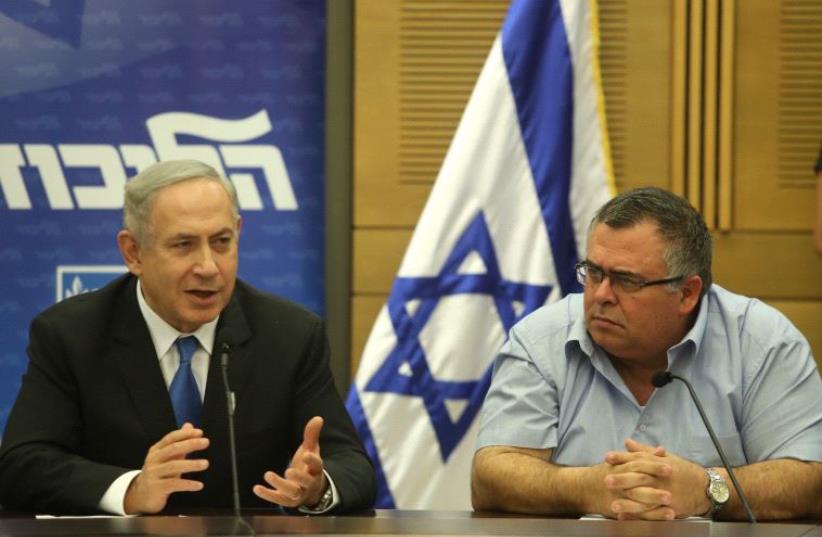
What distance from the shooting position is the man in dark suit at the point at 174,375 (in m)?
2.94

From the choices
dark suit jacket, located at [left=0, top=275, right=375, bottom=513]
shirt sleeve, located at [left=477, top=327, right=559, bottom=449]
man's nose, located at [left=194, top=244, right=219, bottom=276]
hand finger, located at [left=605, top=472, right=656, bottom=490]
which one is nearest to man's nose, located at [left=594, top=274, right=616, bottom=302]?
shirt sleeve, located at [left=477, top=327, right=559, bottom=449]

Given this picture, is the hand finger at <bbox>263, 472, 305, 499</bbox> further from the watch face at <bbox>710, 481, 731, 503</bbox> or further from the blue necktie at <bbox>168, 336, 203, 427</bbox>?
the watch face at <bbox>710, 481, 731, 503</bbox>

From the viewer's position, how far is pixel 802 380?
302cm

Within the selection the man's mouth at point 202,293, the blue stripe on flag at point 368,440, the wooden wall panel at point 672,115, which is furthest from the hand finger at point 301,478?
the wooden wall panel at point 672,115

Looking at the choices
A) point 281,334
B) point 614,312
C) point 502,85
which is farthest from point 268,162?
point 614,312

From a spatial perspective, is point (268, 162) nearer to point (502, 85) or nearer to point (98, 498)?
point (502, 85)

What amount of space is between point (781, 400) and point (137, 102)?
2870 mm

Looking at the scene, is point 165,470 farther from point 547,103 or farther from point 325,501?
point 547,103

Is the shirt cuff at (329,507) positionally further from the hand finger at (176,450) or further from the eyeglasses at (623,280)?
the eyeglasses at (623,280)

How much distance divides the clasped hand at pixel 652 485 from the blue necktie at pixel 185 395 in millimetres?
907

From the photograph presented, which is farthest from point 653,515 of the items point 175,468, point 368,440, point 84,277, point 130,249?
point 84,277

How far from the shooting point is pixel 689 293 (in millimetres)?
3055

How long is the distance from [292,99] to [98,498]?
2.57 meters

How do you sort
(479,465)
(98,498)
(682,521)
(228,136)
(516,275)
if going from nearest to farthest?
1. (682,521)
2. (98,498)
3. (479,465)
4. (516,275)
5. (228,136)
